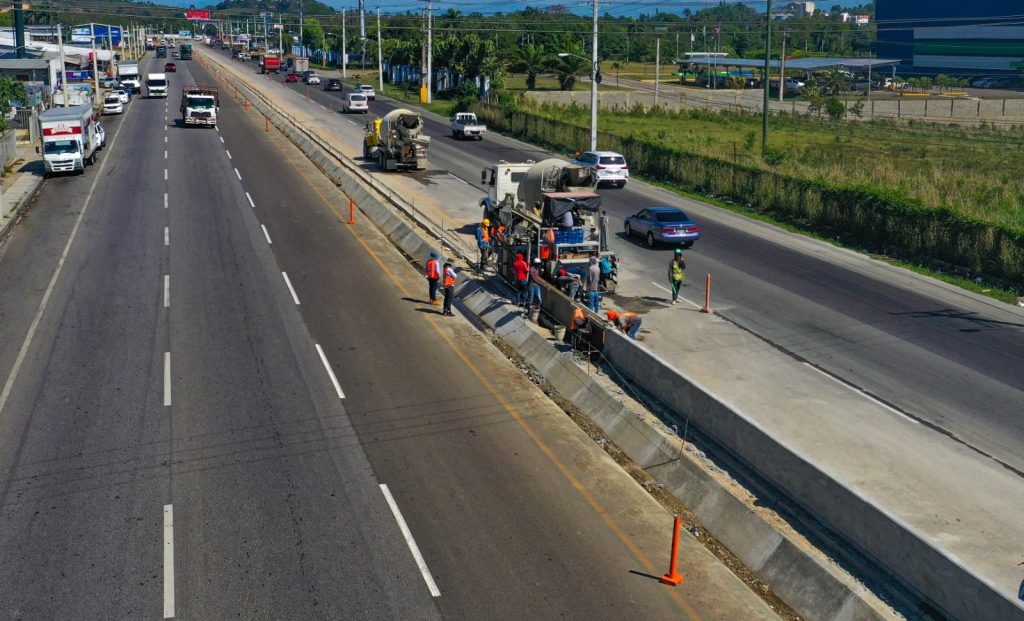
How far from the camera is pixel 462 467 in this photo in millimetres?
17172

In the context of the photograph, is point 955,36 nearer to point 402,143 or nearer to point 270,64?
point 270,64

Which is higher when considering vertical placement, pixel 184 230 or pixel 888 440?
pixel 184 230

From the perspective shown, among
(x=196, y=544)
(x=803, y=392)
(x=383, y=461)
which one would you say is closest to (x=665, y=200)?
(x=803, y=392)

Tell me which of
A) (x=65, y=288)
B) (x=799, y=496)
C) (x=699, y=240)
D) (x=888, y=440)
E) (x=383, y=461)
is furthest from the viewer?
(x=699, y=240)

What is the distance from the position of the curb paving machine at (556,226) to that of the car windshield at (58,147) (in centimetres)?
2691

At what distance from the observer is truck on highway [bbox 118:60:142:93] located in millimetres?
98438

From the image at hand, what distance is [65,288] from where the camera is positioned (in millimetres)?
28234

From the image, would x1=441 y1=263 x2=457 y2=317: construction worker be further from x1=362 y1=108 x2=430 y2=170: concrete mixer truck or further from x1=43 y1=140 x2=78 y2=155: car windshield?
x1=43 y1=140 x2=78 y2=155: car windshield

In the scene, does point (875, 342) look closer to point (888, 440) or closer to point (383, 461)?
point (888, 440)

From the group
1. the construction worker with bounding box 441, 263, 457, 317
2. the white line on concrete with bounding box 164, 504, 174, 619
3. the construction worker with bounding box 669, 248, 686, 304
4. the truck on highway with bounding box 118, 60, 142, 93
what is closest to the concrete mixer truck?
the construction worker with bounding box 441, 263, 457, 317

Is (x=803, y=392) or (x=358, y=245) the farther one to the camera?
(x=358, y=245)

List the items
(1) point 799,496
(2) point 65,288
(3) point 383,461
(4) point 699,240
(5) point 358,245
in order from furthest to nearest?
1. (4) point 699,240
2. (5) point 358,245
3. (2) point 65,288
4. (3) point 383,461
5. (1) point 799,496

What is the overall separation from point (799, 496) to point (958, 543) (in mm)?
2325

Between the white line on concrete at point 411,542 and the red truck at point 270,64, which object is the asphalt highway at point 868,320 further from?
the red truck at point 270,64
